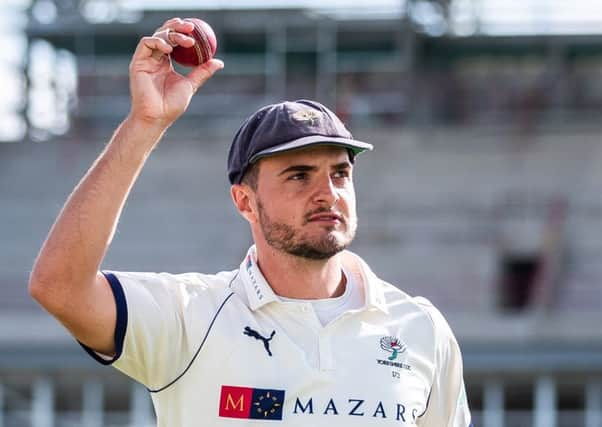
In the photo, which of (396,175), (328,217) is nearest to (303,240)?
(328,217)

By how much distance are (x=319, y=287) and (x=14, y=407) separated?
16.1 meters

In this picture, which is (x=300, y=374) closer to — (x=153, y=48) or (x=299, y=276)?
(x=299, y=276)

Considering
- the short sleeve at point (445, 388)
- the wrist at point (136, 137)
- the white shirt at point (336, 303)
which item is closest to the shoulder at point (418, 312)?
the short sleeve at point (445, 388)

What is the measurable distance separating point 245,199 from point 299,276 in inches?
10.8

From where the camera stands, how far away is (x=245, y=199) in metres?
3.96

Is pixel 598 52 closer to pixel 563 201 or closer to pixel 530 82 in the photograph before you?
pixel 530 82

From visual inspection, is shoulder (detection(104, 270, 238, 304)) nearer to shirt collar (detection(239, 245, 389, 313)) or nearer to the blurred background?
shirt collar (detection(239, 245, 389, 313))

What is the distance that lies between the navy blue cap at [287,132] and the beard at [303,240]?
0.52 feet

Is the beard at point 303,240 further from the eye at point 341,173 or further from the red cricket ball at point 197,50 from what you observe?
the red cricket ball at point 197,50

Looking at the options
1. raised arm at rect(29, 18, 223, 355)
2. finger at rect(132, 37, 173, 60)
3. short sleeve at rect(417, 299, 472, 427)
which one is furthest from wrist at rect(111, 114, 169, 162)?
short sleeve at rect(417, 299, 472, 427)

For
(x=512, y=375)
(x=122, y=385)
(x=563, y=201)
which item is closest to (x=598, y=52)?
(x=563, y=201)

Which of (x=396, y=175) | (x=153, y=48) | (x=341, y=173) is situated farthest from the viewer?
(x=396, y=175)

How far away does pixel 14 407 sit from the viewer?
63.4ft

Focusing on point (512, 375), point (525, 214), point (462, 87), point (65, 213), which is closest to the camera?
point (65, 213)
